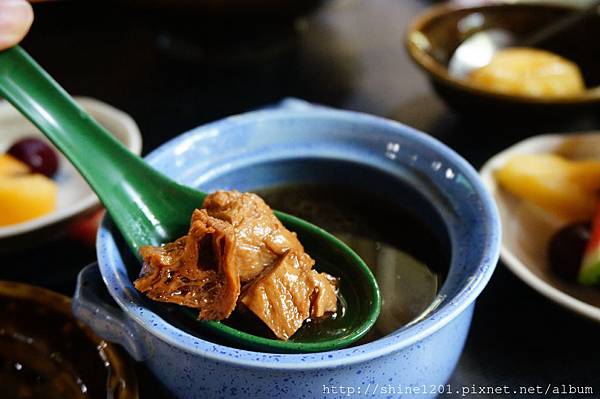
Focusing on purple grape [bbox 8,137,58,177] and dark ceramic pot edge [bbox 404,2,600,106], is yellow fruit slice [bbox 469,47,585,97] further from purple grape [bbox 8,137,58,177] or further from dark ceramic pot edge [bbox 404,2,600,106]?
purple grape [bbox 8,137,58,177]

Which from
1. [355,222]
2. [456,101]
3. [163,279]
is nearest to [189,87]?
[456,101]

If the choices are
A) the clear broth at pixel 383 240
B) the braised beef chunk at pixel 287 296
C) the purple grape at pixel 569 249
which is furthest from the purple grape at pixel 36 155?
the purple grape at pixel 569 249

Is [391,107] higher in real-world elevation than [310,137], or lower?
lower

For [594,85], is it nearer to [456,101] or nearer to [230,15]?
[456,101]

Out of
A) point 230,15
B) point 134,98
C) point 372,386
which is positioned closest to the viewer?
point 372,386

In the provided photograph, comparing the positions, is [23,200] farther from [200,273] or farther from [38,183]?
[200,273]

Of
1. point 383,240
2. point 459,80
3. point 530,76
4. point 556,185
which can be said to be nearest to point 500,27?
point 530,76
